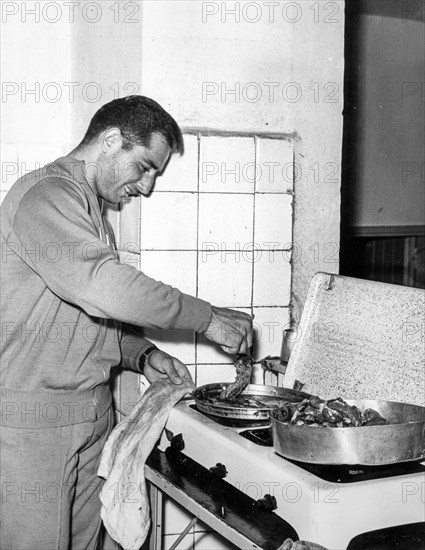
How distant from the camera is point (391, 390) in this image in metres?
2.06

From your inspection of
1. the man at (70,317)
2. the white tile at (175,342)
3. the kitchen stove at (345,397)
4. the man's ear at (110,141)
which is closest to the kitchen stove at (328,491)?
the kitchen stove at (345,397)

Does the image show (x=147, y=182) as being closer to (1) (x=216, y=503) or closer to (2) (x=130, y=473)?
(2) (x=130, y=473)

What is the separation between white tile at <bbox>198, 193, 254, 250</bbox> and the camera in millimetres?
2486

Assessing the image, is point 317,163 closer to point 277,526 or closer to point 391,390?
point 391,390

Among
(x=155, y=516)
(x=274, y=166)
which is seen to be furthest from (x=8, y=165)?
(x=155, y=516)

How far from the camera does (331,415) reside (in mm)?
1801

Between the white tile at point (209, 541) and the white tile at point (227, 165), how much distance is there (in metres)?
1.17

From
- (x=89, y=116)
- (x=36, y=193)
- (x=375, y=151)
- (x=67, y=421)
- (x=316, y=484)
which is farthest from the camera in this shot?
(x=375, y=151)

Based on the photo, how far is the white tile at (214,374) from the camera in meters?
2.55

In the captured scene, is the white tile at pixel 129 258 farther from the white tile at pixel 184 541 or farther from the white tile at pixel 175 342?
the white tile at pixel 184 541

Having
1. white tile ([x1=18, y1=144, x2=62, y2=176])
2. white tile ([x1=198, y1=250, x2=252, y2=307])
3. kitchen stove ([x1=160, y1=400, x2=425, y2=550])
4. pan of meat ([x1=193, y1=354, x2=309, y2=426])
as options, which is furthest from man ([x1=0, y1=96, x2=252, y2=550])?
white tile ([x1=18, y1=144, x2=62, y2=176])

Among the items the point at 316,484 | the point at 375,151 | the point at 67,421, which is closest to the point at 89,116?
the point at 67,421

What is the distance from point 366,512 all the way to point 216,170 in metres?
1.27

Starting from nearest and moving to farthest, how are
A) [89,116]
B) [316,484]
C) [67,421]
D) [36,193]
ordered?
[316,484] < [36,193] < [67,421] < [89,116]
